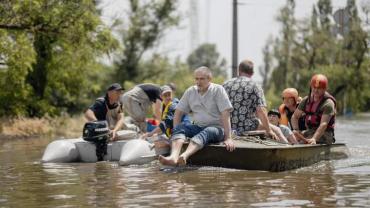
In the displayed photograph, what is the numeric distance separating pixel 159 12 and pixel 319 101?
4195 cm

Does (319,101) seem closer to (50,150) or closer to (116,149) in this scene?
(116,149)

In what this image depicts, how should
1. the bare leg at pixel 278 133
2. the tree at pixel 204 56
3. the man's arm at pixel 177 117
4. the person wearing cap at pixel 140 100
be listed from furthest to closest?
the tree at pixel 204 56, the person wearing cap at pixel 140 100, the bare leg at pixel 278 133, the man's arm at pixel 177 117

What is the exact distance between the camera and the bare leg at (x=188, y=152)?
446 inches

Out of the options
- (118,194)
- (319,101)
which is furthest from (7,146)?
(118,194)

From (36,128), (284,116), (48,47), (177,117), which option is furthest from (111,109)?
(48,47)

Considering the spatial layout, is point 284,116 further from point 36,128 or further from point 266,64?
point 266,64

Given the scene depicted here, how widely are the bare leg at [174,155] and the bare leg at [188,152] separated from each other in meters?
0.07

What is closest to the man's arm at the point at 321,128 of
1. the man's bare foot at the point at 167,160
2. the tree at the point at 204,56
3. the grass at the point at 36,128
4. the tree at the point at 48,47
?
the man's bare foot at the point at 167,160

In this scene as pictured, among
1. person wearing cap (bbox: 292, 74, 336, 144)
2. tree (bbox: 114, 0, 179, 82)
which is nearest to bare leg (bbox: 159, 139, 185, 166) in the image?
person wearing cap (bbox: 292, 74, 336, 144)

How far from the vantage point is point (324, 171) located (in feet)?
39.4

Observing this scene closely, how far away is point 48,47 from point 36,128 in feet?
21.2

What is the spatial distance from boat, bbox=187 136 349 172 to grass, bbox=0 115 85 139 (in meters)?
14.7

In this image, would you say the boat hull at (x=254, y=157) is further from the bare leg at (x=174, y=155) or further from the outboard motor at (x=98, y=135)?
the outboard motor at (x=98, y=135)

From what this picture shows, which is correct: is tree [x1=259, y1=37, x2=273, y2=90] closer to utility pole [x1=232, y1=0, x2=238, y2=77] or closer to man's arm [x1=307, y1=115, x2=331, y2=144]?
utility pole [x1=232, y1=0, x2=238, y2=77]
